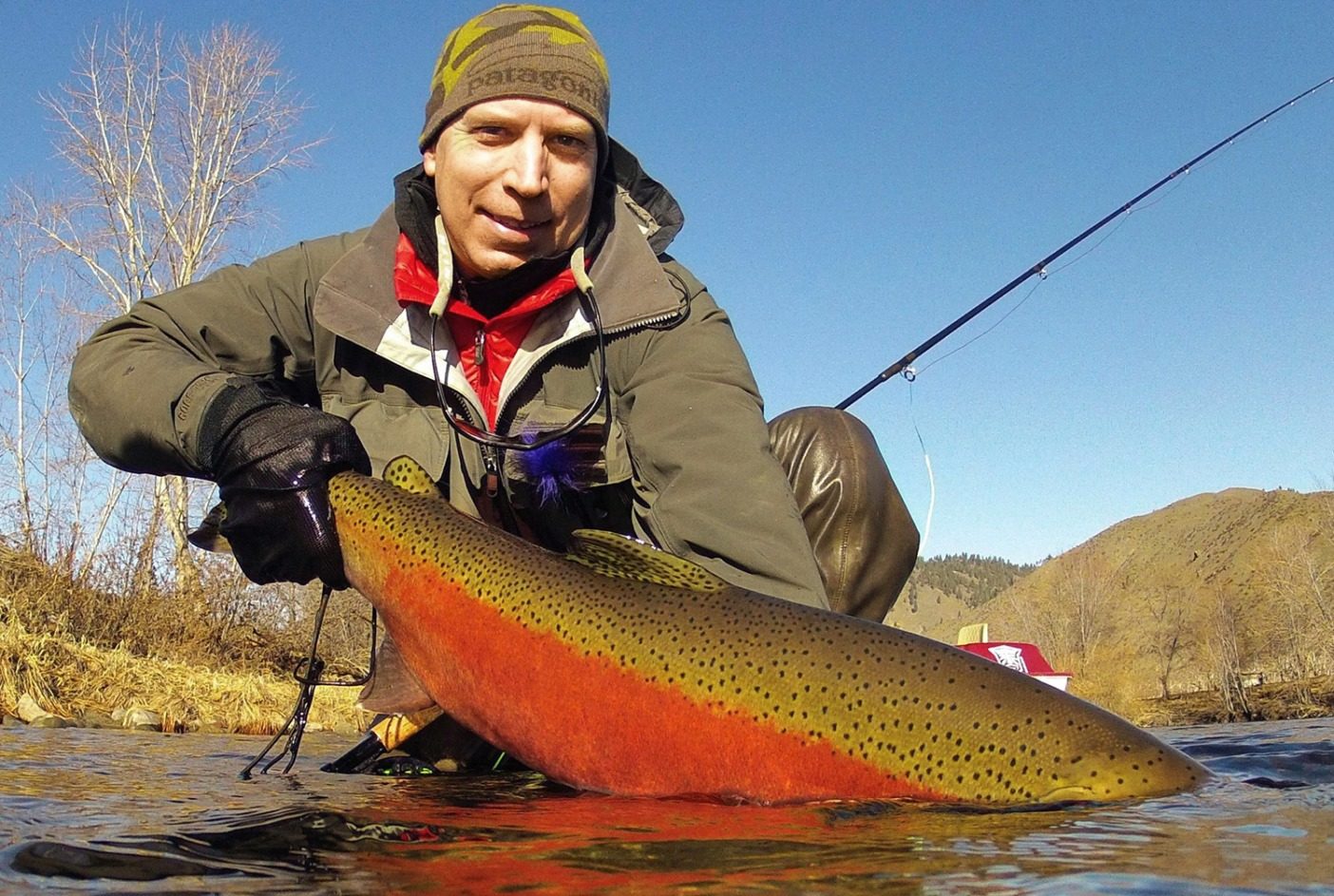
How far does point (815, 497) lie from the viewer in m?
3.65

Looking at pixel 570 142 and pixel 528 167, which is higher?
pixel 570 142

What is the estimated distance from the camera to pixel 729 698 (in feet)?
6.95

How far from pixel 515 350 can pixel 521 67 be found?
925 millimetres

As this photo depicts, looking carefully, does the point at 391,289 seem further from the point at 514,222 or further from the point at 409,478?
the point at 409,478

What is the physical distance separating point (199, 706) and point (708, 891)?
8.83 m

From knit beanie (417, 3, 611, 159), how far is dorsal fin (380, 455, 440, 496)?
4.16 feet

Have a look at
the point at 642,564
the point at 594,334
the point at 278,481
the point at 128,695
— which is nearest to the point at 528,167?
the point at 594,334

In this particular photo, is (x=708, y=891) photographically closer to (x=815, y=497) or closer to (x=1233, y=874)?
(x=1233, y=874)

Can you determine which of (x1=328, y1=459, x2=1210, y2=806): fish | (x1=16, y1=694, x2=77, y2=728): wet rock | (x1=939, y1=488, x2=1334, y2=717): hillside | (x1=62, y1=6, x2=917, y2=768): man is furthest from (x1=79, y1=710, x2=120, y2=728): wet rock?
(x1=939, y1=488, x2=1334, y2=717): hillside

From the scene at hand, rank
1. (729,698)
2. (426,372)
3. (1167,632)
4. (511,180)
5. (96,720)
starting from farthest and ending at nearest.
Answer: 1. (1167,632)
2. (96,720)
3. (426,372)
4. (511,180)
5. (729,698)

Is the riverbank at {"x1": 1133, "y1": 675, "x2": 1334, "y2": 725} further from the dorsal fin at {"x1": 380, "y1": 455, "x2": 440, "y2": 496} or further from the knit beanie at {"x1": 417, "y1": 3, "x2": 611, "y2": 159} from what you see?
the dorsal fin at {"x1": 380, "y1": 455, "x2": 440, "y2": 496}

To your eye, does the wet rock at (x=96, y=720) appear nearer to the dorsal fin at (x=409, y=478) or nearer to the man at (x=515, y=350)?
the man at (x=515, y=350)

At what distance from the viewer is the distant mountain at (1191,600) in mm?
23969

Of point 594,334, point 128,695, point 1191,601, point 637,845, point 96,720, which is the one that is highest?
point 1191,601
